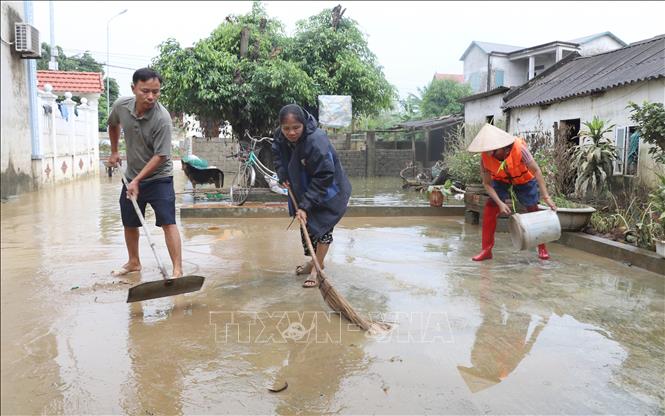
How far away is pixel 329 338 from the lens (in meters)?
3.07

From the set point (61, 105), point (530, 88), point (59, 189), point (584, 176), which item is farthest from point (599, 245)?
point (61, 105)

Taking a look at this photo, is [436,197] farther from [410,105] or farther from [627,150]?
[410,105]

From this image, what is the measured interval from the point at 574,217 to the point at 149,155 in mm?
4653

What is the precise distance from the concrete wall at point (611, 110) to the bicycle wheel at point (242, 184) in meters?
5.77

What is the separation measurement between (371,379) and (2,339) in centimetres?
184

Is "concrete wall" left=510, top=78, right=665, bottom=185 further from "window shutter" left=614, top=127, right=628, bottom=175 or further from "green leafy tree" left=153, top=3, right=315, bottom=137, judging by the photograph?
"green leafy tree" left=153, top=3, right=315, bottom=137

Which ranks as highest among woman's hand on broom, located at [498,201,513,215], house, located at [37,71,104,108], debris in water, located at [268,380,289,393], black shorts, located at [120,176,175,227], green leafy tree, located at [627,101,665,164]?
house, located at [37,71,104,108]

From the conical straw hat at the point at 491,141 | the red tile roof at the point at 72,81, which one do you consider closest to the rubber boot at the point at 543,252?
the conical straw hat at the point at 491,141

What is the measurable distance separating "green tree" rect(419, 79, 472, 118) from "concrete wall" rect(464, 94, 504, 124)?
12517 millimetres

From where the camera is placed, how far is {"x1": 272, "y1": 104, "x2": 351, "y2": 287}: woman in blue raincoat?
391 centimetres

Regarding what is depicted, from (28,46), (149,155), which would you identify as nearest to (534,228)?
(149,155)

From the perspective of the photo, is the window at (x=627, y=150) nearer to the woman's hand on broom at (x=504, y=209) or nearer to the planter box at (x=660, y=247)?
the planter box at (x=660, y=247)

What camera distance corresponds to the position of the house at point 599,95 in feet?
25.6

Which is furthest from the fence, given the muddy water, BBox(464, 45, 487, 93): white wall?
BBox(464, 45, 487, 93): white wall
